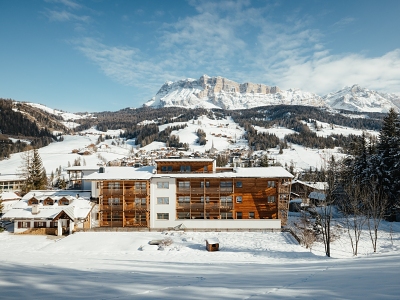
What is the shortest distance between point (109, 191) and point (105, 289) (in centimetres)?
3133

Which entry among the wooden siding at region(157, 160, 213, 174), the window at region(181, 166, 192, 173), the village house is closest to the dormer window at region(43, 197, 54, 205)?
the village house

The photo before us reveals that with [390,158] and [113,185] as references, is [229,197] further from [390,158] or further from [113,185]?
[390,158]

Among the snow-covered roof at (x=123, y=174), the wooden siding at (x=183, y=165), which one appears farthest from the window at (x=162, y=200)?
the wooden siding at (x=183, y=165)

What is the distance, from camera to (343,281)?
8.12 meters

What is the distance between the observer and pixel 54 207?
119ft

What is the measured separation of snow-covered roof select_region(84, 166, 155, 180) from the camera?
1439 inches

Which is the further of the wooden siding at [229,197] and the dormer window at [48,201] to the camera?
the wooden siding at [229,197]

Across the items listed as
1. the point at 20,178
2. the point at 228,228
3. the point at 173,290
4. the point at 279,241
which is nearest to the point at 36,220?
the point at 228,228

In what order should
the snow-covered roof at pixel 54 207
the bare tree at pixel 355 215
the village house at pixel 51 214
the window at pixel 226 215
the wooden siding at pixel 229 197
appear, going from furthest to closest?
1. the window at pixel 226 215
2. the wooden siding at pixel 229 197
3. the snow-covered roof at pixel 54 207
4. the village house at pixel 51 214
5. the bare tree at pixel 355 215

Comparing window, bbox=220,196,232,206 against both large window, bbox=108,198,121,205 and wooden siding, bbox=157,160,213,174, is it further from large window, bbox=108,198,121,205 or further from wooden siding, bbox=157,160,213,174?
large window, bbox=108,198,121,205

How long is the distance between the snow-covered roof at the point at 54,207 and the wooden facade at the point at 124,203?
2630 millimetres

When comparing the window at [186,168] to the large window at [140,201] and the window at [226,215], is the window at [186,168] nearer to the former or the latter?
the large window at [140,201]

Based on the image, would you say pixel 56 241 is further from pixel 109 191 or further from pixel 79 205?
pixel 109 191

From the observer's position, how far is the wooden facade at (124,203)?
37.7 metres
